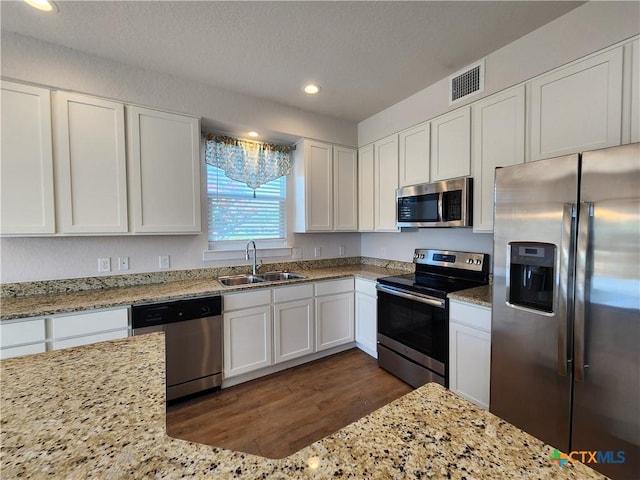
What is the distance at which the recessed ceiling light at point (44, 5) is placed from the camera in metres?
1.61

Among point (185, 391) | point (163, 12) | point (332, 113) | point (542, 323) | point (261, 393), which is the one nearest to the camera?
point (542, 323)

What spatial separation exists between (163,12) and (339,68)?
4.23 feet

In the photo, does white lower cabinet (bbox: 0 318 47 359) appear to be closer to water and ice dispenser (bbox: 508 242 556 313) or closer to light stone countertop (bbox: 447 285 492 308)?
light stone countertop (bbox: 447 285 492 308)

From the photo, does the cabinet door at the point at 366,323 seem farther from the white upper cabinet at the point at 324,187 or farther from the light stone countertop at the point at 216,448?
the light stone countertop at the point at 216,448

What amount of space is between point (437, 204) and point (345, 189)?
4.09 ft

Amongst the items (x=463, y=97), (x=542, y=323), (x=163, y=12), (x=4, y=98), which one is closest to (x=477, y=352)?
(x=542, y=323)

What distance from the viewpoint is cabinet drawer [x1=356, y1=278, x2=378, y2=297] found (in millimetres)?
2857

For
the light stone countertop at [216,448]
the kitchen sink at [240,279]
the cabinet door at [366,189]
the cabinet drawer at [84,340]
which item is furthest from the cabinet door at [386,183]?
the cabinet drawer at [84,340]

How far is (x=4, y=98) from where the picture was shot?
72.0 inches

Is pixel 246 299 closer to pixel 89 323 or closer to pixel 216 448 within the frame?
pixel 89 323

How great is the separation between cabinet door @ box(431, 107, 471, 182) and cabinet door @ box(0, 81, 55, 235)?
307cm

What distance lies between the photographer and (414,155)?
276 centimetres

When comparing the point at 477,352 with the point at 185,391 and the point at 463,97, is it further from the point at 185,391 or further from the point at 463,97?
the point at 185,391

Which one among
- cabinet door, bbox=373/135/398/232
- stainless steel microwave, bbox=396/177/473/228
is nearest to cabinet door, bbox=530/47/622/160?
stainless steel microwave, bbox=396/177/473/228
